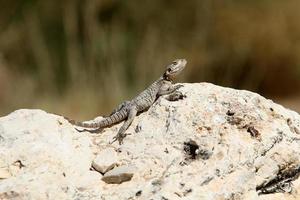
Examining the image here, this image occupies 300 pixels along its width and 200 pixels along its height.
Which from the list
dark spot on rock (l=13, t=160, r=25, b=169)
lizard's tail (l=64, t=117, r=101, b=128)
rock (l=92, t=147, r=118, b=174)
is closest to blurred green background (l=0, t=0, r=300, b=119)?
lizard's tail (l=64, t=117, r=101, b=128)

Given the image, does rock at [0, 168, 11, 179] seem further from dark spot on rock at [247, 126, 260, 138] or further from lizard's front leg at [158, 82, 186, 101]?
dark spot on rock at [247, 126, 260, 138]

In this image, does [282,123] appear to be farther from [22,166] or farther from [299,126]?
[22,166]

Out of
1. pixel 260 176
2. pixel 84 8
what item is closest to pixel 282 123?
pixel 260 176

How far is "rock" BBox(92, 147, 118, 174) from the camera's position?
3.51 m

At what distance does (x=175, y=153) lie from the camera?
3498 millimetres

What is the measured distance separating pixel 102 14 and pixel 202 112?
585 centimetres

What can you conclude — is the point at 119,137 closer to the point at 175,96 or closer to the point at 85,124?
the point at 85,124

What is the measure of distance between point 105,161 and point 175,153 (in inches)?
11.6

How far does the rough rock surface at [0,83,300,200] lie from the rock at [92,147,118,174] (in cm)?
2

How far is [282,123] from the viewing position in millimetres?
3756

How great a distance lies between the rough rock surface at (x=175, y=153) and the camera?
3.35m

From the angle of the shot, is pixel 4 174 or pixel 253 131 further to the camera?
pixel 253 131

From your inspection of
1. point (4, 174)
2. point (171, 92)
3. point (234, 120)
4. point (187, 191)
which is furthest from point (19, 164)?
point (234, 120)

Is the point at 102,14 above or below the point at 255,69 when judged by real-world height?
above
